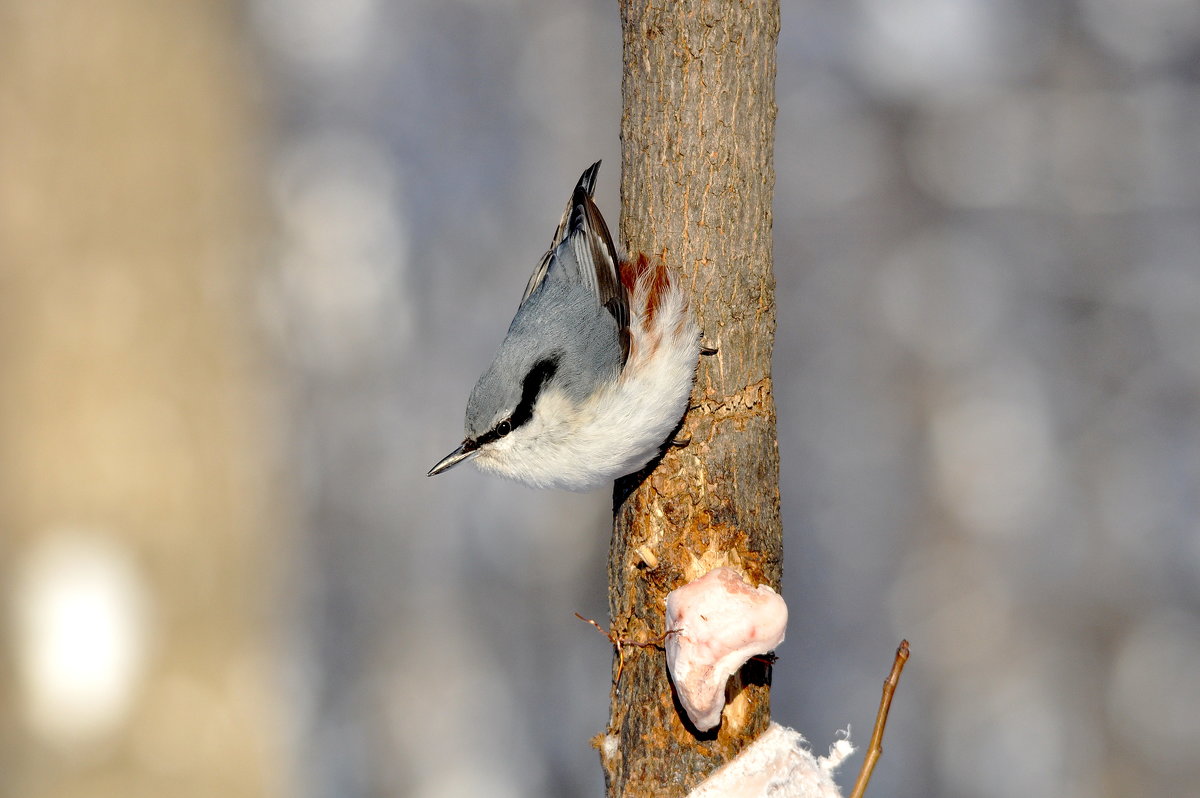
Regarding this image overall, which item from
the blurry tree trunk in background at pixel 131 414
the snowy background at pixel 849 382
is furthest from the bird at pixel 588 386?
the blurry tree trunk in background at pixel 131 414

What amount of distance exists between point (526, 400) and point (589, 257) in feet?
1.17

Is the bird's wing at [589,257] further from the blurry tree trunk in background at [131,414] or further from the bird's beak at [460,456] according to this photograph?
the blurry tree trunk in background at [131,414]

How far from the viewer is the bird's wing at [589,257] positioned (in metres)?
1.80

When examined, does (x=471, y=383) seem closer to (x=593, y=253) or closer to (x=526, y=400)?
(x=593, y=253)

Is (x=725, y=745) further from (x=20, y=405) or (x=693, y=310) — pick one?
(x=20, y=405)

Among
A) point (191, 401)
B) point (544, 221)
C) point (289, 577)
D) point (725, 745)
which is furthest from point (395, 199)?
point (725, 745)

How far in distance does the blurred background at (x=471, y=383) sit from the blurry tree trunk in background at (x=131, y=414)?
0.04ft

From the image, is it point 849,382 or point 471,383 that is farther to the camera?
point 471,383

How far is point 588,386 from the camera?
170 cm

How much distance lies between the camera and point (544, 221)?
12.2 feet

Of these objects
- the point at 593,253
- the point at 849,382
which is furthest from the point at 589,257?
the point at 849,382

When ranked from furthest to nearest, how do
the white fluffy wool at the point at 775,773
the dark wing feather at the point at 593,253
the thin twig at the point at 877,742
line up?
the dark wing feather at the point at 593,253
the white fluffy wool at the point at 775,773
the thin twig at the point at 877,742

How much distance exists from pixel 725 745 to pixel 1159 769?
2.54 m

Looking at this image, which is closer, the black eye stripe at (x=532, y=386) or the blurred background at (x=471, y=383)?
the black eye stripe at (x=532, y=386)
